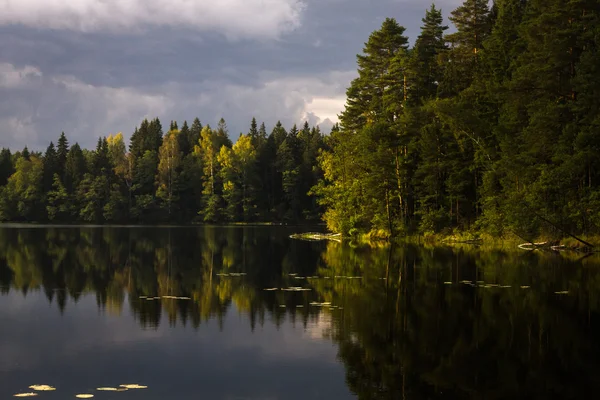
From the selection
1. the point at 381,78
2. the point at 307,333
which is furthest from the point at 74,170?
the point at 307,333

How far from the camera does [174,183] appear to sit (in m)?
141

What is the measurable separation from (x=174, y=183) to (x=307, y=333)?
127606 millimetres

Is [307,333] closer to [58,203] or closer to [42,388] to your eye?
[42,388]

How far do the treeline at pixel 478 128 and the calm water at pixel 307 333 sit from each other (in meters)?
13.8

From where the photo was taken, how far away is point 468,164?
57.2 metres

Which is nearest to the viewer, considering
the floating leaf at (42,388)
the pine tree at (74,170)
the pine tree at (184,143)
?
the floating leaf at (42,388)

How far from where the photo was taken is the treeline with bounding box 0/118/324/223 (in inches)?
5389

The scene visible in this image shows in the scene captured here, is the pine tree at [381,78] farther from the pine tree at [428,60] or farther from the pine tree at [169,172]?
the pine tree at [169,172]

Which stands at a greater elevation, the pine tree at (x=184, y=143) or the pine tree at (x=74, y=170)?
the pine tree at (x=184, y=143)

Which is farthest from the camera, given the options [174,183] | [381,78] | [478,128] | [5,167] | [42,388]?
[5,167]

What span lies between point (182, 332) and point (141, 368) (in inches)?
141

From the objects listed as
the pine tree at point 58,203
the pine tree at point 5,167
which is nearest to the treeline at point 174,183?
the pine tree at point 58,203

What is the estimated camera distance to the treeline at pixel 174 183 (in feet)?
449

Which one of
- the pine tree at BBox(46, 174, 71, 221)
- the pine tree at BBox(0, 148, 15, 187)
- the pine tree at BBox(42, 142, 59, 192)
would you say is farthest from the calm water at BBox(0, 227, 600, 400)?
the pine tree at BBox(0, 148, 15, 187)
